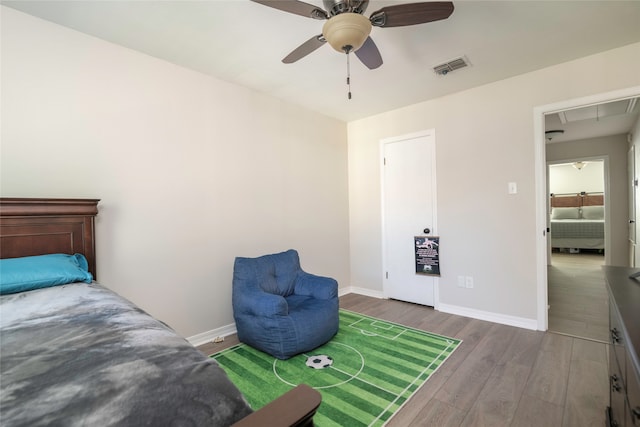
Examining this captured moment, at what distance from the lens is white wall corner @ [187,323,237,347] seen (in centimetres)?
271

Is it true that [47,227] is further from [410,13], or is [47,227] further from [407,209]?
[407,209]

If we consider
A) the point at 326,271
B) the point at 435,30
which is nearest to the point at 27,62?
the point at 435,30

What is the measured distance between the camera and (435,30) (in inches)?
85.8

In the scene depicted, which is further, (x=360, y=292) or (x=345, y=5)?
(x=360, y=292)

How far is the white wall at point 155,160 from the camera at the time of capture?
6.48ft

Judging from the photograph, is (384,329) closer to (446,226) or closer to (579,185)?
(446,226)

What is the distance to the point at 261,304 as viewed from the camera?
241cm

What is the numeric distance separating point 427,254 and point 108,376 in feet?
11.4

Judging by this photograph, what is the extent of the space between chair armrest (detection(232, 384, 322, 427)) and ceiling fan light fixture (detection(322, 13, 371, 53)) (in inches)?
64.6

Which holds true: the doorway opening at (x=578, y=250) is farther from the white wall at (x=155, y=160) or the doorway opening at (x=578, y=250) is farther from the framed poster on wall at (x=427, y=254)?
the white wall at (x=155, y=160)

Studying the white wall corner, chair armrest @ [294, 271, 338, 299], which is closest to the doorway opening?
chair armrest @ [294, 271, 338, 299]

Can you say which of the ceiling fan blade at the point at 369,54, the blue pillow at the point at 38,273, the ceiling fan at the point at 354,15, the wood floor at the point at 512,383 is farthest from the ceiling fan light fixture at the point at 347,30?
the wood floor at the point at 512,383

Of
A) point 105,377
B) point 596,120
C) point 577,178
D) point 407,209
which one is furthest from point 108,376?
point 577,178

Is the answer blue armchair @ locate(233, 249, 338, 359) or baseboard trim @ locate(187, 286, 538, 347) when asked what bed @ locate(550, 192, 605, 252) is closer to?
baseboard trim @ locate(187, 286, 538, 347)
